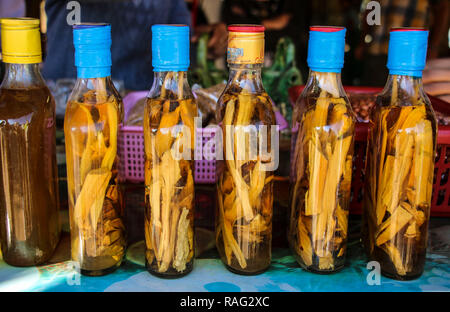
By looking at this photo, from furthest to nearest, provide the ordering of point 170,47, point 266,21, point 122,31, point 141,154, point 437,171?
point 266,21 < point 122,31 < point 141,154 < point 437,171 < point 170,47

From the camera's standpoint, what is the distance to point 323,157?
779 millimetres

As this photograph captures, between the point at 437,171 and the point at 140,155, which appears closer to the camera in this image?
the point at 437,171

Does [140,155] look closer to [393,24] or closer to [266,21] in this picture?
[266,21]

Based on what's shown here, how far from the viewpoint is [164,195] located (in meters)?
0.77

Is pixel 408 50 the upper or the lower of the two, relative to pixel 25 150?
upper

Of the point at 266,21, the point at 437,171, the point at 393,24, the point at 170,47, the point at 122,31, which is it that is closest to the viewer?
the point at 170,47

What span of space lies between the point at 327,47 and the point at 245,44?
133 millimetres

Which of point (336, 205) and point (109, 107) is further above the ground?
point (109, 107)

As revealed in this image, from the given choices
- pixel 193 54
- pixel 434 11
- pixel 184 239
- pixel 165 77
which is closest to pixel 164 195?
pixel 184 239

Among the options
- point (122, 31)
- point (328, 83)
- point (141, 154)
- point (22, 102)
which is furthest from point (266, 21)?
point (22, 102)

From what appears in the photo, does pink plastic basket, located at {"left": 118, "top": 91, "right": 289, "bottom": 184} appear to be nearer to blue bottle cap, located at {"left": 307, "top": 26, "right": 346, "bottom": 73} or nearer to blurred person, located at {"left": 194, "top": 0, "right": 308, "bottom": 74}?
Result: blue bottle cap, located at {"left": 307, "top": 26, "right": 346, "bottom": 73}

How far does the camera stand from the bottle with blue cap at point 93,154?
0.74 meters
